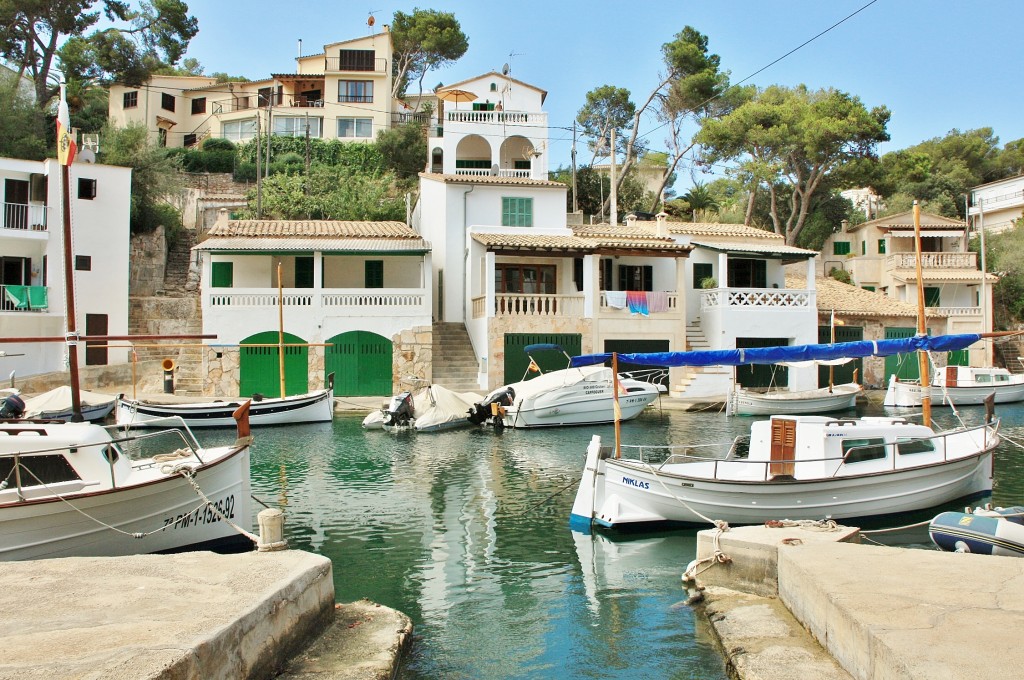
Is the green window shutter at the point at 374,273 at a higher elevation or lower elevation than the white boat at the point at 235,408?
higher

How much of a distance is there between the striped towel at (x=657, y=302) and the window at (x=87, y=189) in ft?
72.5

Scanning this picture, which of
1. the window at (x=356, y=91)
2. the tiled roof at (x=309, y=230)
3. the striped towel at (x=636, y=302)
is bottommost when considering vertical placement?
the striped towel at (x=636, y=302)

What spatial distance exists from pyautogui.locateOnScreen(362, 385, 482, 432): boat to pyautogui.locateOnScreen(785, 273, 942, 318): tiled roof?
18927mm

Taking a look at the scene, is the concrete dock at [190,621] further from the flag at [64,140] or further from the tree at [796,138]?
the tree at [796,138]

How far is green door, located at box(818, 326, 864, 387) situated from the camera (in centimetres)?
3362

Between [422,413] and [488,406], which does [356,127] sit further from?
[422,413]

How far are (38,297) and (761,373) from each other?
91.0 ft

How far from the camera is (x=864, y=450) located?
13.7 meters

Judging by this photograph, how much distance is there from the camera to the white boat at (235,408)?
76.4 feet

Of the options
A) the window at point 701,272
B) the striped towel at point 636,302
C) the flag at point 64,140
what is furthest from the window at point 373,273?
the flag at point 64,140

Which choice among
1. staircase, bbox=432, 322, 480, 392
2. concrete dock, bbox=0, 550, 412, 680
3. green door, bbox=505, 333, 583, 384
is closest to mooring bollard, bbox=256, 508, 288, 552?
concrete dock, bbox=0, 550, 412, 680

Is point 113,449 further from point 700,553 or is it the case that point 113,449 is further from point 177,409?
point 177,409

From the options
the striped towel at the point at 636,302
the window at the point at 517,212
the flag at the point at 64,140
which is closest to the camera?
the flag at the point at 64,140

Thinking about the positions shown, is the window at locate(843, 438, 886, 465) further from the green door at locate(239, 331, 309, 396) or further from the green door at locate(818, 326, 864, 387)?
the green door at locate(239, 331, 309, 396)
